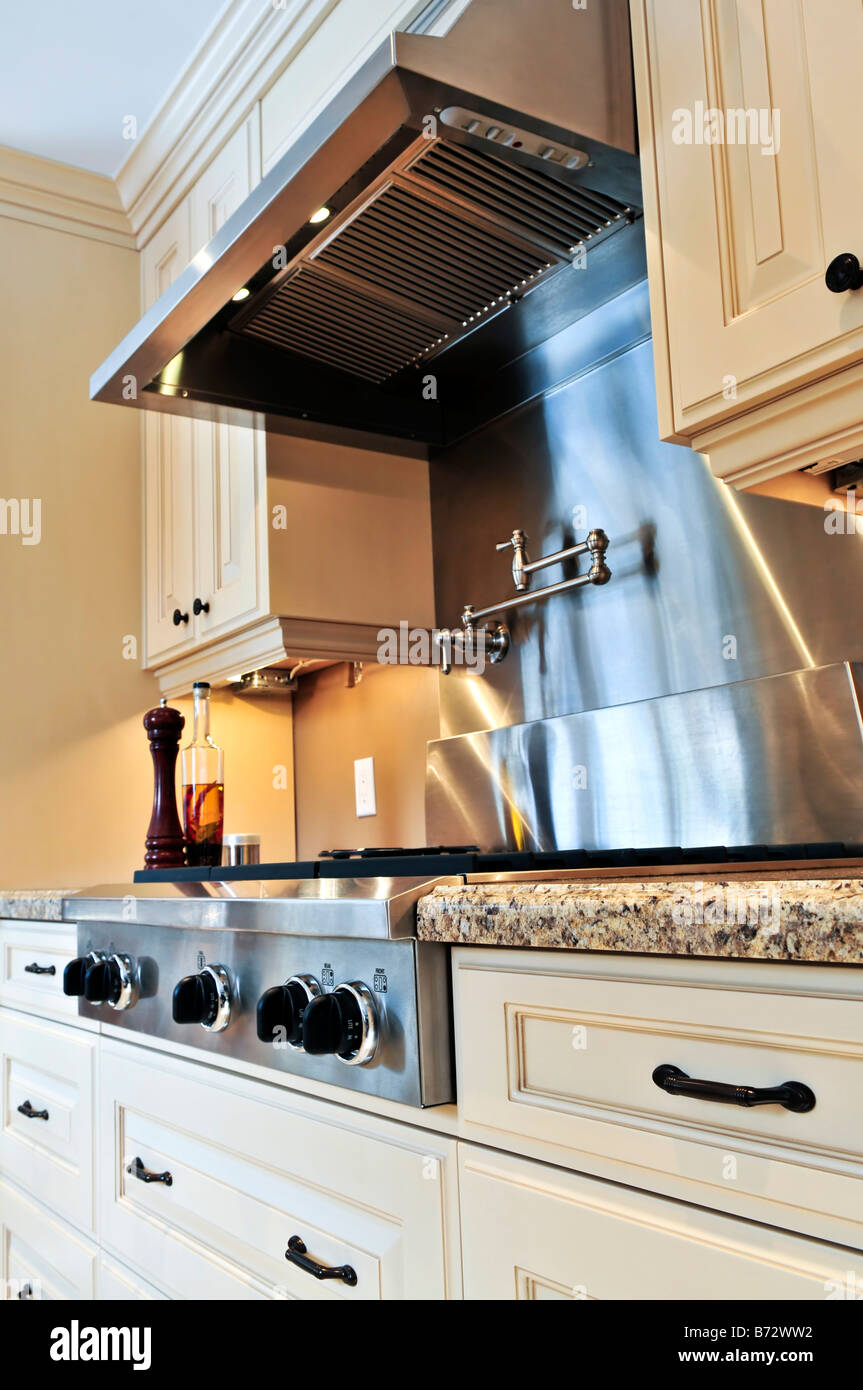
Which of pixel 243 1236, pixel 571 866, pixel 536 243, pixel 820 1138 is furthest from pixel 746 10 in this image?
pixel 243 1236

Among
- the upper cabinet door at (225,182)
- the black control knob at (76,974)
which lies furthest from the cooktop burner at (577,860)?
the upper cabinet door at (225,182)

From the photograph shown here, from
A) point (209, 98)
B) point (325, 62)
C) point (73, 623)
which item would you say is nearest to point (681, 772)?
point (325, 62)

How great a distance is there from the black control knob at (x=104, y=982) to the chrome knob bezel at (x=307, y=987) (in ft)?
1.52

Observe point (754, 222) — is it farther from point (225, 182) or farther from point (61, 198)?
point (61, 198)

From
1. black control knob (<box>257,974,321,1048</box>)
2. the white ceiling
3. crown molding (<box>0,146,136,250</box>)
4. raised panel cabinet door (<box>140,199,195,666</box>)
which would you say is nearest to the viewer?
black control knob (<box>257,974,321,1048</box>)

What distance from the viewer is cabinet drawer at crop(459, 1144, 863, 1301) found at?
58cm

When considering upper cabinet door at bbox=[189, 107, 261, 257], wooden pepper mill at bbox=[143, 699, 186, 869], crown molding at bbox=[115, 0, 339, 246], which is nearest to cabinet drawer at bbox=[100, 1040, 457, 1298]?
wooden pepper mill at bbox=[143, 699, 186, 869]

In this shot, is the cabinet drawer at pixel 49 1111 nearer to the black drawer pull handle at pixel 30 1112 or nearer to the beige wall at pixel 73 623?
the black drawer pull handle at pixel 30 1112

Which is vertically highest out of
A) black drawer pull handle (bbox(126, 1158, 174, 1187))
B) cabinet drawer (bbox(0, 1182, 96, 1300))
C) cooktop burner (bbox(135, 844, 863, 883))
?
cooktop burner (bbox(135, 844, 863, 883))

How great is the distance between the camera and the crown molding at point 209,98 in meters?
1.98

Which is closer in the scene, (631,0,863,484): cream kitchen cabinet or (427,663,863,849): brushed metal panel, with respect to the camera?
(631,0,863,484): cream kitchen cabinet

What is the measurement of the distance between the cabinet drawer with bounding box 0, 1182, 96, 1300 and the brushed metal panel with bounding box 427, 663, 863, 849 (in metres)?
0.85

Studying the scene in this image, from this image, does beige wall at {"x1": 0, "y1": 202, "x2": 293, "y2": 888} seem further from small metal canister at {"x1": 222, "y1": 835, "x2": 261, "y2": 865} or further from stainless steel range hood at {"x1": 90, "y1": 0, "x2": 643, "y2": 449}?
stainless steel range hood at {"x1": 90, "y1": 0, "x2": 643, "y2": 449}

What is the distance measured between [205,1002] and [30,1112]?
29.8 inches
